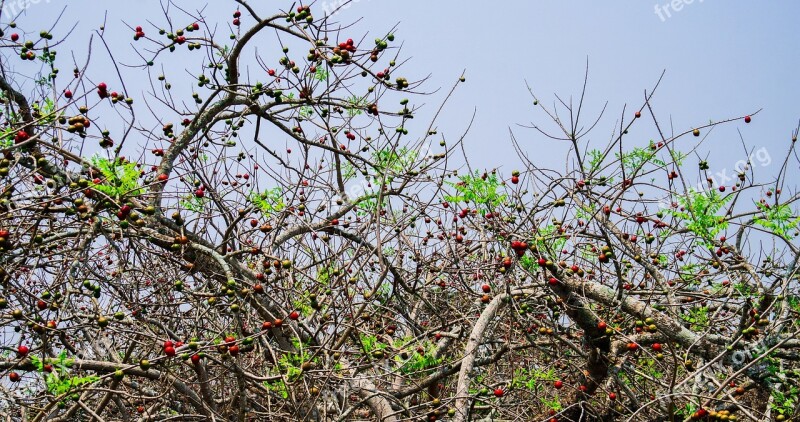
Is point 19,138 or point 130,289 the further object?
point 130,289

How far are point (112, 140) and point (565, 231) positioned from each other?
3.55m

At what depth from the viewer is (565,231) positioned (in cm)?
545

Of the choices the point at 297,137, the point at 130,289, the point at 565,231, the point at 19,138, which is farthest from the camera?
the point at 297,137

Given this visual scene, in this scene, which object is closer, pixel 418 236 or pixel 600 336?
pixel 600 336

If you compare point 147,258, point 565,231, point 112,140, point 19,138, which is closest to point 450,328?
point 565,231

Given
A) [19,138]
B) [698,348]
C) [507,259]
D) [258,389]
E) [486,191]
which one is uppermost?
[19,138]

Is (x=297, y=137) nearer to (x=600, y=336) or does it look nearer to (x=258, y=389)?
(x=258, y=389)

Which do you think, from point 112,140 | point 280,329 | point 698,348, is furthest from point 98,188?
point 698,348

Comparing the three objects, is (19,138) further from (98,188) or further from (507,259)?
(507,259)

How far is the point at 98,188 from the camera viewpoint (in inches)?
159

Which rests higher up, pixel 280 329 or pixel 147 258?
pixel 147 258

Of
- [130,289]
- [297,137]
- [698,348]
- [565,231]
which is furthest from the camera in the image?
[297,137]

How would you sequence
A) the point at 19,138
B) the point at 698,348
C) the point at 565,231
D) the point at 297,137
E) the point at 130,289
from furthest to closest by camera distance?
the point at 297,137
the point at 565,231
the point at 130,289
the point at 698,348
the point at 19,138

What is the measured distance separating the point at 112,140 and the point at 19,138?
2.53ft
